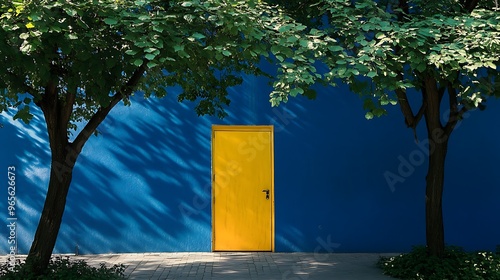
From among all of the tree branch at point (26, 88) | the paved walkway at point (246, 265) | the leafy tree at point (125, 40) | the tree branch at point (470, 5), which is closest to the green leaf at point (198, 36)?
the leafy tree at point (125, 40)

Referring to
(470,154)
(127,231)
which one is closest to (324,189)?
(470,154)

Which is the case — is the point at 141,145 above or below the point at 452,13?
below

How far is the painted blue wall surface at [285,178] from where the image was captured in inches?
429

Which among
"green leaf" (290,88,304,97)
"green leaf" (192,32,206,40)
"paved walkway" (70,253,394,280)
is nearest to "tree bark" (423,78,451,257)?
"paved walkway" (70,253,394,280)

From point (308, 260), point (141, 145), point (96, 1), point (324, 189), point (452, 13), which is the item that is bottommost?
point (308, 260)

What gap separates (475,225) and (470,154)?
4.23 feet

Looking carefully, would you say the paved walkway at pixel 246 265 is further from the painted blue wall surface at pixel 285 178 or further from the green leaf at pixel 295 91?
the green leaf at pixel 295 91

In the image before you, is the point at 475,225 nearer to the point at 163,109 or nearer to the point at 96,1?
the point at 163,109

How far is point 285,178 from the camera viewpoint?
11.1 m

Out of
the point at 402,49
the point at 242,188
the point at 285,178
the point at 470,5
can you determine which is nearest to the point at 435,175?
the point at 470,5

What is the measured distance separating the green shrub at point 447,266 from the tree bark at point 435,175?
228 mm

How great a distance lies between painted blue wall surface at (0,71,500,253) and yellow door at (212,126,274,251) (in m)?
0.16

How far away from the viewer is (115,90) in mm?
7727

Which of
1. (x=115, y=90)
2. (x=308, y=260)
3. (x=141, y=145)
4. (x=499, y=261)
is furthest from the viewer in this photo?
(x=141, y=145)
